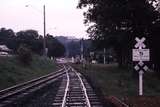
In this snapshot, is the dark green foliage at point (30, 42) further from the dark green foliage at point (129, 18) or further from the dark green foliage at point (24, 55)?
the dark green foliage at point (129, 18)

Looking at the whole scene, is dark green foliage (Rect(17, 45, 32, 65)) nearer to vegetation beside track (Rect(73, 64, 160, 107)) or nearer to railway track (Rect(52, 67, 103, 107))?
vegetation beside track (Rect(73, 64, 160, 107))

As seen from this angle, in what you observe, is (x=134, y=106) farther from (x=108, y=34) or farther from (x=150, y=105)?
(x=108, y=34)

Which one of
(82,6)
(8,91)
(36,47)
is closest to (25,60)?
(82,6)

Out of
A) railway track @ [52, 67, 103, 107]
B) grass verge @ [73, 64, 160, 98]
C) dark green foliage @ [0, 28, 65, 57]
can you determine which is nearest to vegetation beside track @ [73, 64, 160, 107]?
grass verge @ [73, 64, 160, 98]

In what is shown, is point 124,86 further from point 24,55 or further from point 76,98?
point 24,55

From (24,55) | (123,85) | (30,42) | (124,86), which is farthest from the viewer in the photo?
(30,42)

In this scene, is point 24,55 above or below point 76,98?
above

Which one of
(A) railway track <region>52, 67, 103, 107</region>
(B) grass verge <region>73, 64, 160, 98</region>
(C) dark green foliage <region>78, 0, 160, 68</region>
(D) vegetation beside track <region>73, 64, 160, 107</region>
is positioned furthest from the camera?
(C) dark green foliage <region>78, 0, 160, 68</region>

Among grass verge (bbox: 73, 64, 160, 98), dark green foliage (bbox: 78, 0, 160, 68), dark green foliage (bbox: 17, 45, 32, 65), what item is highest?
dark green foliage (bbox: 78, 0, 160, 68)

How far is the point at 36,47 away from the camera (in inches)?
6284

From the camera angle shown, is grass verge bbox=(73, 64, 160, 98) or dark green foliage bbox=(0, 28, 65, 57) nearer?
grass verge bbox=(73, 64, 160, 98)

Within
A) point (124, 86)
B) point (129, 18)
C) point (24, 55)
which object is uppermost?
point (129, 18)

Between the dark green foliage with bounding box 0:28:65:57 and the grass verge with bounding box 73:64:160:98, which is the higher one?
the dark green foliage with bounding box 0:28:65:57

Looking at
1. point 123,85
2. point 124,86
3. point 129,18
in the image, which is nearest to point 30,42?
point 129,18
